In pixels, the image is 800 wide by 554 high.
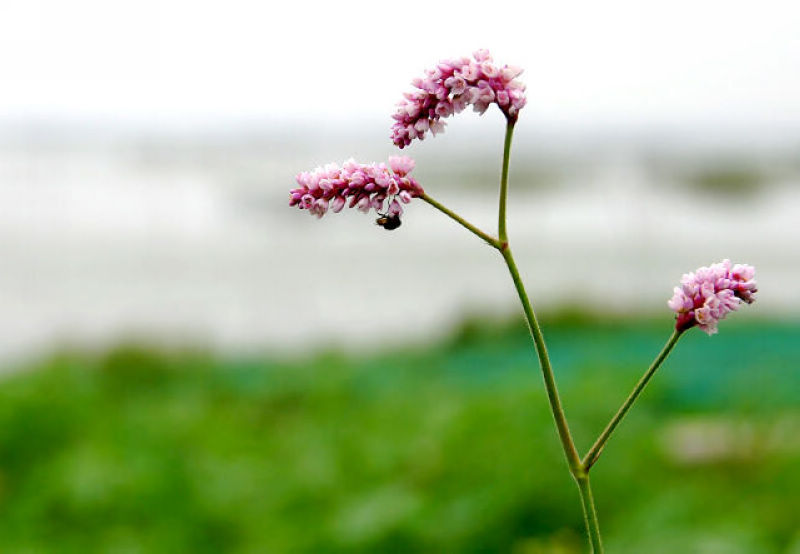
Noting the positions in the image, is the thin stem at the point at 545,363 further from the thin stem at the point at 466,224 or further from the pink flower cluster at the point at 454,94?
the pink flower cluster at the point at 454,94

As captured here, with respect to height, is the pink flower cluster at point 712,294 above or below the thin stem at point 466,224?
below

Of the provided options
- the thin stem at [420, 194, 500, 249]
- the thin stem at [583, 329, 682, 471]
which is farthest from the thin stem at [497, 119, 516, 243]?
the thin stem at [583, 329, 682, 471]

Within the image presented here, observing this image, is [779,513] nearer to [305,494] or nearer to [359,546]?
[359,546]

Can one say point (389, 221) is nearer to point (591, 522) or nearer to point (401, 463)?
point (591, 522)

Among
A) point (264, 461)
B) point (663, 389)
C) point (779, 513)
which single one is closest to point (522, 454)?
point (779, 513)

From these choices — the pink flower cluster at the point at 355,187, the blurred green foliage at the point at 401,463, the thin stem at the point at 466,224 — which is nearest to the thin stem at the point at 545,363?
the thin stem at the point at 466,224

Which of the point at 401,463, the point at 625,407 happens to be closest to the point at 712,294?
the point at 625,407

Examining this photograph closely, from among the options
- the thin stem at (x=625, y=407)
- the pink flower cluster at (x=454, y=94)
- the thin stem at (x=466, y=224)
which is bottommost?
the thin stem at (x=625, y=407)
